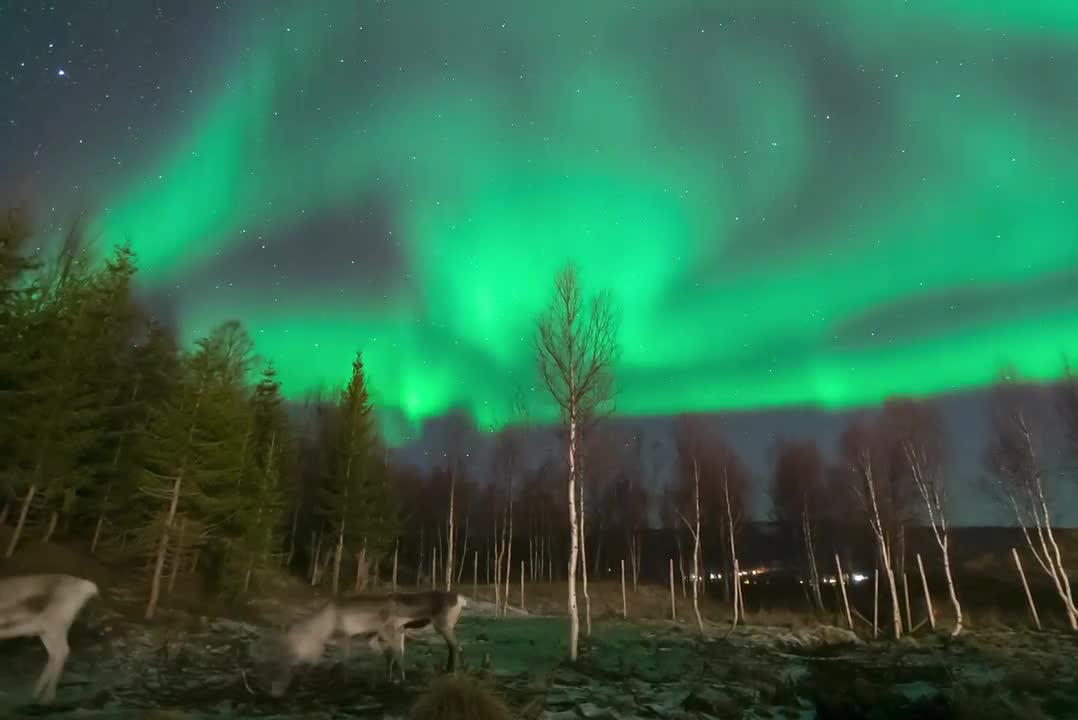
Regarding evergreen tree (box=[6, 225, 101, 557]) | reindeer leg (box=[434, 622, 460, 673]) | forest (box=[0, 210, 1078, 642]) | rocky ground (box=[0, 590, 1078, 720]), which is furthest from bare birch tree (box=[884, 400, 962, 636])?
evergreen tree (box=[6, 225, 101, 557])

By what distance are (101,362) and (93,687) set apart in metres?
25.5

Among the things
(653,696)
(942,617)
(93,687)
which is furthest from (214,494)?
(942,617)

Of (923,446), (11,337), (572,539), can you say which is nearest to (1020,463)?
(923,446)

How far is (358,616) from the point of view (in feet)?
44.7

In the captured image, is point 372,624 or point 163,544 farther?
point 163,544

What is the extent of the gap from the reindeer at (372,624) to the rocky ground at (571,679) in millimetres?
550

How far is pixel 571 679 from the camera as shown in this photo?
14000mm

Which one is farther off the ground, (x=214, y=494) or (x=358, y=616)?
(x=214, y=494)

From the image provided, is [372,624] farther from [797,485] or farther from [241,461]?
[797,485]

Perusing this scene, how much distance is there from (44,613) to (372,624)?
18.7 feet

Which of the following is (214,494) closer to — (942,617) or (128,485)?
(128,485)

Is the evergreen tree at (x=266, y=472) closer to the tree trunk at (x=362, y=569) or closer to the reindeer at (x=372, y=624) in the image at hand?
the tree trunk at (x=362, y=569)

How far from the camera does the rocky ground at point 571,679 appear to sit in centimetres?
1030

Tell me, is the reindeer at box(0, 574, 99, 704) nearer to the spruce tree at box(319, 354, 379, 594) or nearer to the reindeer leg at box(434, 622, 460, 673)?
the reindeer leg at box(434, 622, 460, 673)
